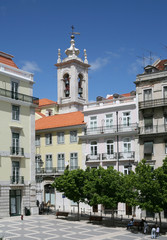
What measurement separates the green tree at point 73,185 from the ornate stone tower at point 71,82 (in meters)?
41.4

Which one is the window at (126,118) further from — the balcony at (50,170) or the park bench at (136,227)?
the park bench at (136,227)

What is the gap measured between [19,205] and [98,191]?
11.5m

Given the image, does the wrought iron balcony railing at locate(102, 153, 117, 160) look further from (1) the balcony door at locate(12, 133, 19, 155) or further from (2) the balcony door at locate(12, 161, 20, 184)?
(1) the balcony door at locate(12, 133, 19, 155)

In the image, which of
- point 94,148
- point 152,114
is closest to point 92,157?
point 94,148

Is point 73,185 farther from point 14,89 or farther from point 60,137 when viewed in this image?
point 60,137

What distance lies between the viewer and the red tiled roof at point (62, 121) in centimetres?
5291

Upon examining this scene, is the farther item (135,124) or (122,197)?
(135,124)

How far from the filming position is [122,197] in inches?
1404

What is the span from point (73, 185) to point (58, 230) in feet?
20.9

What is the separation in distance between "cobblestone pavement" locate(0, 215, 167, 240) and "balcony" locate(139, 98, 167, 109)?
15785 mm

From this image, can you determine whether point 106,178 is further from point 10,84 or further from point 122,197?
point 10,84

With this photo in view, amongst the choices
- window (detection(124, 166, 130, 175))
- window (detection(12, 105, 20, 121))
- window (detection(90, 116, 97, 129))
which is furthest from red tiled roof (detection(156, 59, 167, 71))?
window (detection(12, 105, 20, 121))

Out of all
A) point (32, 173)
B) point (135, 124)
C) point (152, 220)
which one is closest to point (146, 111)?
point (135, 124)

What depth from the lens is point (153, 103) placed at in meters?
44.7
